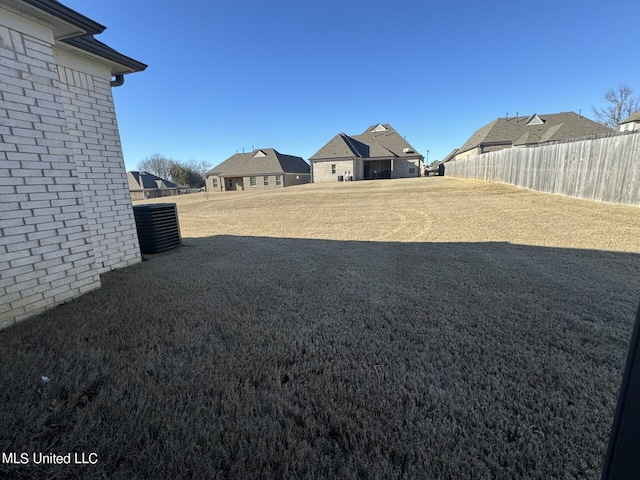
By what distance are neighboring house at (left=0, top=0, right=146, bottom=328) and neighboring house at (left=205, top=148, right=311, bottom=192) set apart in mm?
32612

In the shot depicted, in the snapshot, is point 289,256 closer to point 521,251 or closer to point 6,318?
point 6,318

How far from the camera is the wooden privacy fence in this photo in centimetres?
815

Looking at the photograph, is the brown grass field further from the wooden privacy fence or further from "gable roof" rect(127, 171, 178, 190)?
"gable roof" rect(127, 171, 178, 190)

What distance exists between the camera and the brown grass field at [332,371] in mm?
1550

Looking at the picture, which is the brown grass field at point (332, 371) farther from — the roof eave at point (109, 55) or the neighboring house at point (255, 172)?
the neighboring house at point (255, 172)

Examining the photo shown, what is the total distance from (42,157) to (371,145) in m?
36.8

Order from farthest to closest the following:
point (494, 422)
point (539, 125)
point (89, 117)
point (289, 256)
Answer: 1. point (539, 125)
2. point (289, 256)
3. point (89, 117)
4. point (494, 422)

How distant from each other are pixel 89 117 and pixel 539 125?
43.9 meters

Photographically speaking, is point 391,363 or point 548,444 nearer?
point 548,444

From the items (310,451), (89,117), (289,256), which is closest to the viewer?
(310,451)

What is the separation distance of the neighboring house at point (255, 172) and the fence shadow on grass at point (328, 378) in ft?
112

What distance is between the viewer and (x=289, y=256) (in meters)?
5.81

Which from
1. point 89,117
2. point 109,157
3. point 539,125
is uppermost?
point 539,125

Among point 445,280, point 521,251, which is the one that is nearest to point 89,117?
point 445,280
